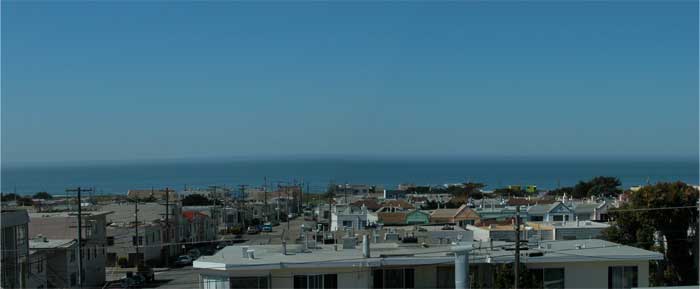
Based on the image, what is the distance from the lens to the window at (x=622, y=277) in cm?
1587

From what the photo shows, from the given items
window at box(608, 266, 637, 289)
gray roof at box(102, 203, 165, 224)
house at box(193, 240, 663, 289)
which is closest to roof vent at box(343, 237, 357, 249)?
house at box(193, 240, 663, 289)

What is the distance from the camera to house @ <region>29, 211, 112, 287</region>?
31.5m

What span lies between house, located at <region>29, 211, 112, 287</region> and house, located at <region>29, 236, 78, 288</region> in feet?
8.94

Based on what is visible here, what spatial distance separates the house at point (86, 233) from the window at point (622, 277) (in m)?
22.1

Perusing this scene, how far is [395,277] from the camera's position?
1552 centimetres

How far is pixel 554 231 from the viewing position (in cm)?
3372

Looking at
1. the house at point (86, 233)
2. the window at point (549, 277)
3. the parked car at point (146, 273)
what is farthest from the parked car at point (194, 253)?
the window at point (549, 277)

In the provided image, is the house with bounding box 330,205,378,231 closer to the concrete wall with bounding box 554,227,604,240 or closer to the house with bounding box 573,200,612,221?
the house with bounding box 573,200,612,221

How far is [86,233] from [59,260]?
5.82 metres

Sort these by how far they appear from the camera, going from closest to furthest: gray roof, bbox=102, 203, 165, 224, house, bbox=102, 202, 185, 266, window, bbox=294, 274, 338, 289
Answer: window, bbox=294, 274, 338, 289
house, bbox=102, 202, 185, 266
gray roof, bbox=102, 203, 165, 224

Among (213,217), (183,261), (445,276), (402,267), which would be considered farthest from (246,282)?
(213,217)

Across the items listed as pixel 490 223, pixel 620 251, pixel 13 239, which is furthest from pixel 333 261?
pixel 490 223

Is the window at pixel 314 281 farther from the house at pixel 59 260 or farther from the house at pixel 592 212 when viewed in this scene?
the house at pixel 592 212

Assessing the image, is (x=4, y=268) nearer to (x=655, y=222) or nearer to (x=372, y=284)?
(x=372, y=284)
